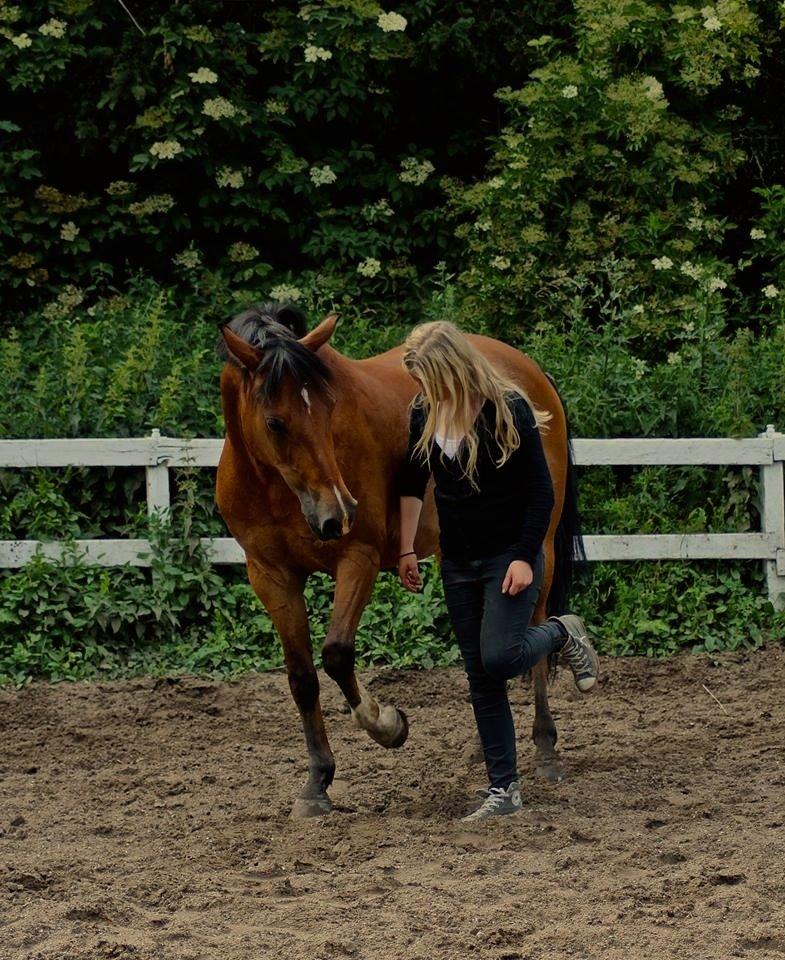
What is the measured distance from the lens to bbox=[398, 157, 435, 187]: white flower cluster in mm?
11961

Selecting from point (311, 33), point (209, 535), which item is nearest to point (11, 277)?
point (311, 33)

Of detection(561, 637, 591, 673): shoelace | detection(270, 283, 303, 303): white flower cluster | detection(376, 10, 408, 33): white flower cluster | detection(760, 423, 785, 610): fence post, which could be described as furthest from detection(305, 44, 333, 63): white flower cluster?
detection(561, 637, 591, 673): shoelace

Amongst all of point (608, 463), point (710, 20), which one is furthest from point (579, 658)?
point (710, 20)

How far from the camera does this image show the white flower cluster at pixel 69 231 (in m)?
11.5

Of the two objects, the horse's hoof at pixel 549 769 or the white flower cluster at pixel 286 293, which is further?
the white flower cluster at pixel 286 293

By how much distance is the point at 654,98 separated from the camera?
34.9 ft

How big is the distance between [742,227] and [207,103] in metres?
4.65

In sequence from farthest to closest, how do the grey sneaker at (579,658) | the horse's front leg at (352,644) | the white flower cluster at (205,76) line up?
the white flower cluster at (205,76) < the grey sneaker at (579,658) < the horse's front leg at (352,644)

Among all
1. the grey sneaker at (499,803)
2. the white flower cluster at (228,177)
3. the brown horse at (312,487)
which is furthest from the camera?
the white flower cluster at (228,177)

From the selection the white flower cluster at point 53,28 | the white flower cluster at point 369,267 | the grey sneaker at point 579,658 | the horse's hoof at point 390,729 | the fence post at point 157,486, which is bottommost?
the horse's hoof at point 390,729

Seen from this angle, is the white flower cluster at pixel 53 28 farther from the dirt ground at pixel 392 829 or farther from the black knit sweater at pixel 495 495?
the black knit sweater at pixel 495 495

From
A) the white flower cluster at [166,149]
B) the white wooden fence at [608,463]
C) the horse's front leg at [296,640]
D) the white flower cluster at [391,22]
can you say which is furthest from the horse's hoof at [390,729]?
the white flower cluster at [391,22]

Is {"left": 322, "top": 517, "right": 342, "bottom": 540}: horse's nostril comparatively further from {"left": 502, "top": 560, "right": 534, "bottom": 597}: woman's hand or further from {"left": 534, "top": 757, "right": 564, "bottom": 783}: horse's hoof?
{"left": 534, "top": 757, "right": 564, "bottom": 783}: horse's hoof

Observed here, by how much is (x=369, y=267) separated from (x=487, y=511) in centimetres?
679
